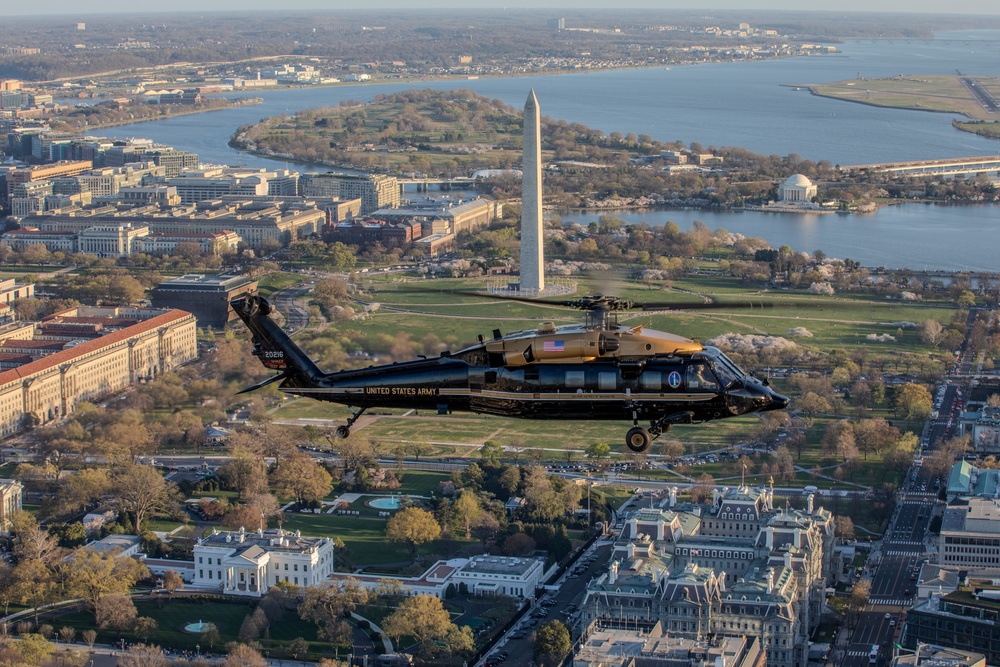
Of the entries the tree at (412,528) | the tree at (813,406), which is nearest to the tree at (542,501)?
the tree at (412,528)

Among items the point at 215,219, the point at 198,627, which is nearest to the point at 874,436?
the point at 198,627

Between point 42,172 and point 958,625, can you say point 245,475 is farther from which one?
point 42,172

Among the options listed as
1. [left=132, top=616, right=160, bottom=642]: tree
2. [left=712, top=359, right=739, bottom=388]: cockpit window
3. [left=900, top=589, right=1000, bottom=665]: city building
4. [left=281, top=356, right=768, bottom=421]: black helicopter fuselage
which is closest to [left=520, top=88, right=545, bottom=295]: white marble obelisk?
[left=132, top=616, right=160, bottom=642]: tree

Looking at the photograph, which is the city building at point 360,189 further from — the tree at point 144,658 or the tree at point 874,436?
the tree at point 144,658

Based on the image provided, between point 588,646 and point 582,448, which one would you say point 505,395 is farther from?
point 582,448

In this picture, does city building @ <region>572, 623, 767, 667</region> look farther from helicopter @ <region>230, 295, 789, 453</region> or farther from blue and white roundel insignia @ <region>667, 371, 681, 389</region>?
blue and white roundel insignia @ <region>667, 371, 681, 389</region>

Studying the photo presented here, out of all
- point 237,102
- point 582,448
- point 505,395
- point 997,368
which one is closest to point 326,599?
point 582,448
